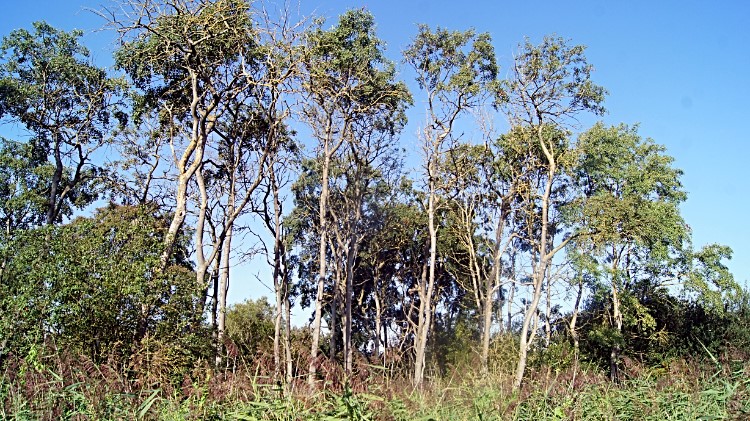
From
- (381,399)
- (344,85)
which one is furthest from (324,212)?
(381,399)

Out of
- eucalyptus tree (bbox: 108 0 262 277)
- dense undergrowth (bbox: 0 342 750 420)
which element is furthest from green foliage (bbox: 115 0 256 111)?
dense undergrowth (bbox: 0 342 750 420)

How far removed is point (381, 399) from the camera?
5.00 meters

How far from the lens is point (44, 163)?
67.8 feet

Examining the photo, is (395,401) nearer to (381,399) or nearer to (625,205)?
(381,399)

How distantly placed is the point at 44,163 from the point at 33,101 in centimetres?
217

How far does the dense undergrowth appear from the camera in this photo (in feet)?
16.9

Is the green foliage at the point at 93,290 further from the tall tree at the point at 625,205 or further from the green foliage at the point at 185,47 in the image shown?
the tall tree at the point at 625,205

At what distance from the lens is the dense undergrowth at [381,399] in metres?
5.14

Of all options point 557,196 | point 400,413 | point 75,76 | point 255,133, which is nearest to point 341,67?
point 255,133

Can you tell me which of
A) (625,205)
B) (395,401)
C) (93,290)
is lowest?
(395,401)

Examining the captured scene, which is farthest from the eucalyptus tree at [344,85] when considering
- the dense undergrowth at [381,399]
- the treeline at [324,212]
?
the dense undergrowth at [381,399]

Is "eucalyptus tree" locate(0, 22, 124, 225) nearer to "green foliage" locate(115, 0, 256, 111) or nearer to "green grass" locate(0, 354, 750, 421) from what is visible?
"green foliage" locate(115, 0, 256, 111)

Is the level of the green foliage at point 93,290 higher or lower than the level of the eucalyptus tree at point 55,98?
lower

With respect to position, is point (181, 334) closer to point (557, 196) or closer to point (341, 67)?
point (341, 67)
